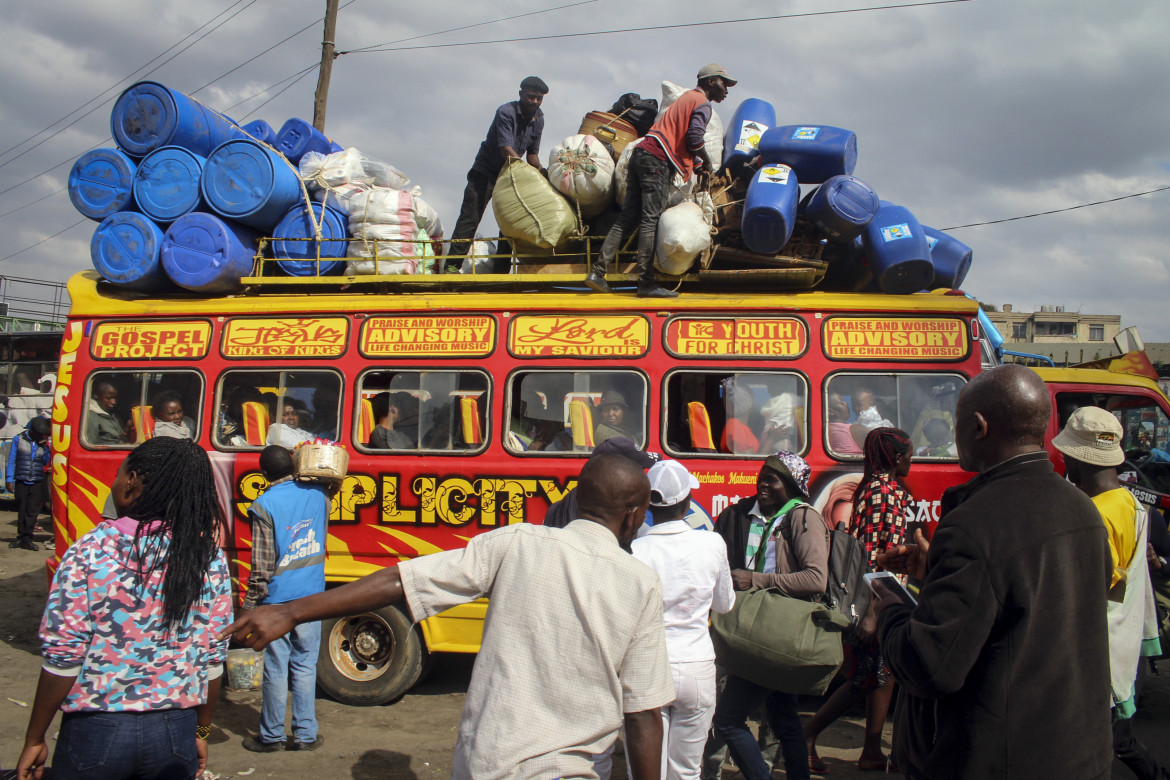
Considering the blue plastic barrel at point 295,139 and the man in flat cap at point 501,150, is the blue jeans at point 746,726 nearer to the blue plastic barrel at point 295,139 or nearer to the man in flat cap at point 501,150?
the man in flat cap at point 501,150

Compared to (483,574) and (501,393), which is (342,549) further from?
(483,574)

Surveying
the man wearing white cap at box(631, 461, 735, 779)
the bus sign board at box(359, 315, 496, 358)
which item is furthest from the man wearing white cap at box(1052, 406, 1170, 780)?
the bus sign board at box(359, 315, 496, 358)

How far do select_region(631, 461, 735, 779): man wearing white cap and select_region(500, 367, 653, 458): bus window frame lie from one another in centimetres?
243

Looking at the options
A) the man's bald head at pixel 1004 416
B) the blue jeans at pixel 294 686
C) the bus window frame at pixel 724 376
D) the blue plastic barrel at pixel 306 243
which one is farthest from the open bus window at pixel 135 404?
the man's bald head at pixel 1004 416

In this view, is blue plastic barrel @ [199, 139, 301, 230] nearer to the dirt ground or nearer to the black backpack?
the dirt ground

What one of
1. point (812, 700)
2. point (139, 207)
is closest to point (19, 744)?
point (139, 207)

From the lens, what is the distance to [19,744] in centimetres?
483

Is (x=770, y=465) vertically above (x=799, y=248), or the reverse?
(x=799, y=248)

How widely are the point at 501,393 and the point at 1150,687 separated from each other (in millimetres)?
5700

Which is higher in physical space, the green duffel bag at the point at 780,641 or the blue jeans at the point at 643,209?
the blue jeans at the point at 643,209

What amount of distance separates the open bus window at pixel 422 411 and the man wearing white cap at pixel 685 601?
285 cm

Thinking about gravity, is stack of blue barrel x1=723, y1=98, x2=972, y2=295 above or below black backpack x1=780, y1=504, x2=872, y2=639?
above

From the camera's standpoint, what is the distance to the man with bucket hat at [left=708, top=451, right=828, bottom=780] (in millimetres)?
3727

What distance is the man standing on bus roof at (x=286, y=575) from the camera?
461 centimetres
